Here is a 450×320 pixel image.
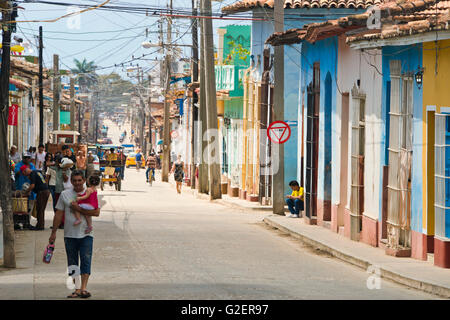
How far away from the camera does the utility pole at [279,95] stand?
26625 millimetres

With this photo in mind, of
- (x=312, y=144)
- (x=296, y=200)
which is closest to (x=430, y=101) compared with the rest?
(x=312, y=144)

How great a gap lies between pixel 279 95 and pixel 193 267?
40.4 ft

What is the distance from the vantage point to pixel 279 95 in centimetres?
2695

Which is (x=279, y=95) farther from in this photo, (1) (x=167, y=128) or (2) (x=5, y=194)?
(1) (x=167, y=128)

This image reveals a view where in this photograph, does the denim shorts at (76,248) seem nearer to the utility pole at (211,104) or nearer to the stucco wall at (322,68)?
the stucco wall at (322,68)

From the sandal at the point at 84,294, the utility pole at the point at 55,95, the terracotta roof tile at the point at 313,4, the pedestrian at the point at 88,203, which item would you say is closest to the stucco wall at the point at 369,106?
the pedestrian at the point at 88,203

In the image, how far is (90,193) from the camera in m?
12.0

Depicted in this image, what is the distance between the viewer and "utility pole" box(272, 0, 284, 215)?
87.4ft

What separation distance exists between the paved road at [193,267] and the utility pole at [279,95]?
2.51 meters

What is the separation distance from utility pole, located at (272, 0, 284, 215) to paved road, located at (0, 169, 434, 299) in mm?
2513

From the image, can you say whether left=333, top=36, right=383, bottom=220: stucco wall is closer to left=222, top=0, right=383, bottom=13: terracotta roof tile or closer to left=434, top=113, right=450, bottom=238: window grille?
left=434, top=113, right=450, bottom=238: window grille

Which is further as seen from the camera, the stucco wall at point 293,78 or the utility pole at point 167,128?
the utility pole at point 167,128
